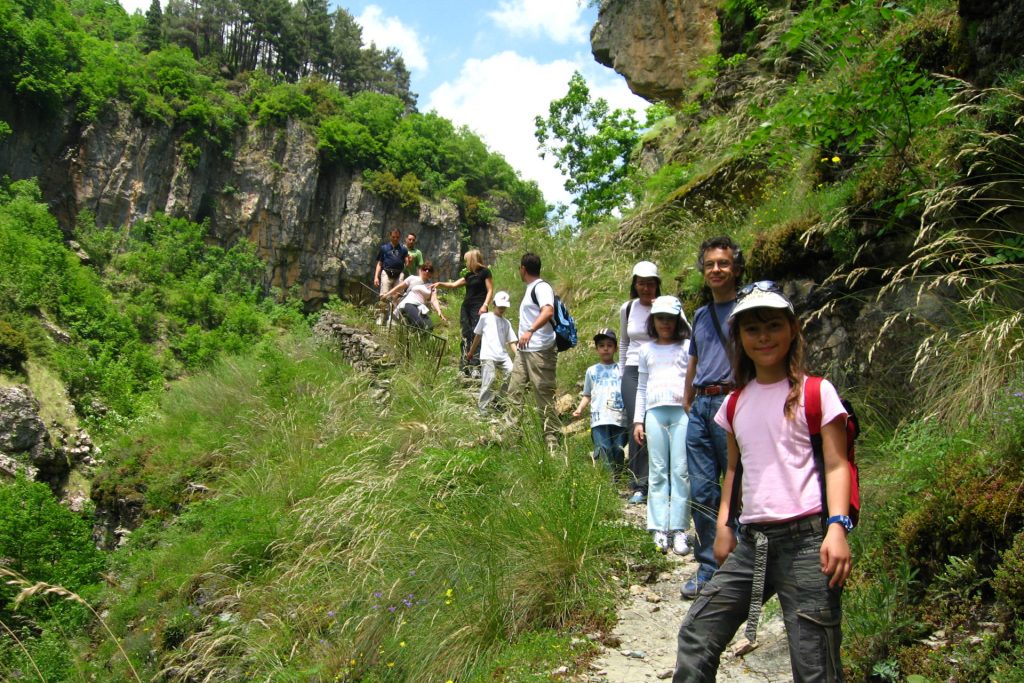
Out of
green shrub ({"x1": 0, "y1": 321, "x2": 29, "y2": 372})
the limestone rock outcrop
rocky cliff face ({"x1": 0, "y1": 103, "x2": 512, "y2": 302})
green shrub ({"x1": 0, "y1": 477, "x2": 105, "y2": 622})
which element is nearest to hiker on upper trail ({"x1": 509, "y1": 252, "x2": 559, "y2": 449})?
green shrub ({"x1": 0, "y1": 477, "x2": 105, "y2": 622})

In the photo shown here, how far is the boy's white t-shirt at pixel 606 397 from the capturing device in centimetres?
594

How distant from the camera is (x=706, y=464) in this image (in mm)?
3920

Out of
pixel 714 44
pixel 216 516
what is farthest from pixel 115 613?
pixel 714 44

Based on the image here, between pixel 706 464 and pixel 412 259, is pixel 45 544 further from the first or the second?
pixel 706 464

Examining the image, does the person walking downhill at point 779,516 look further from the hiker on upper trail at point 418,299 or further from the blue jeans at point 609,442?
the hiker on upper trail at point 418,299

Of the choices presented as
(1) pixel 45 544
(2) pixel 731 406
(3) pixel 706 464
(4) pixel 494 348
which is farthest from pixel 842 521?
(1) pixel 45 544

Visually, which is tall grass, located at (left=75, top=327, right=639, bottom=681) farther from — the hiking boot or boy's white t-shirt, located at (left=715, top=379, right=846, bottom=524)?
boy's white t-shirt, located at (left=715, top=379, right=846, bottom=524)

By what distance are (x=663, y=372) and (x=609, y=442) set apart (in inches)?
60.1

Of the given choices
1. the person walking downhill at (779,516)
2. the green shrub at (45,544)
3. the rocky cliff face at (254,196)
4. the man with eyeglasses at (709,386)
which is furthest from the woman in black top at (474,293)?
the rocky cliff face at (254,196)

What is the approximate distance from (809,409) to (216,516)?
258 inches

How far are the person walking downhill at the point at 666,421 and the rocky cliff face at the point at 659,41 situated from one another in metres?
12.4

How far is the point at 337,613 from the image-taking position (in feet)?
16.4

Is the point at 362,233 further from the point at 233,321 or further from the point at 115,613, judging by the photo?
the point at 115,613

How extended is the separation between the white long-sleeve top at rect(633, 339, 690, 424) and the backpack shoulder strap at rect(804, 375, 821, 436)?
219cm
